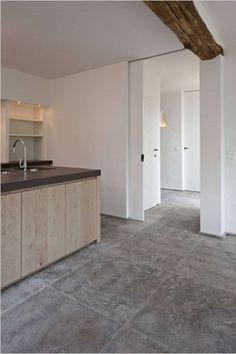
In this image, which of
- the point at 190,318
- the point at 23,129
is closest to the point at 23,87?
the point at 23,129

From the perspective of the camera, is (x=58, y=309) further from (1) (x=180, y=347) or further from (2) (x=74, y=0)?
(2) (x=74, y=0)

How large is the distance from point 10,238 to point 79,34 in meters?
2.59

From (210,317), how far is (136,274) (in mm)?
783

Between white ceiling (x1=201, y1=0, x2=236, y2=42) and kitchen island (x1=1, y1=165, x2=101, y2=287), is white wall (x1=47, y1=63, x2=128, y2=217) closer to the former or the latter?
kitchen island (x1=1, y1=165, x2=101, y2=287)

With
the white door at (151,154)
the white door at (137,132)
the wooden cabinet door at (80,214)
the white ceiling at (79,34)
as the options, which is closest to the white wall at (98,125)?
the white door at (137,132)

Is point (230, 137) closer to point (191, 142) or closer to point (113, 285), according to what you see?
point (113, 285)

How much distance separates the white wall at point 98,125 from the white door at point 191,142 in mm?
3215

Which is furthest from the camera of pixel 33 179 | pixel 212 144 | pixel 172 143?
pixel 172 143

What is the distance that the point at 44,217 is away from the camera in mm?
2398

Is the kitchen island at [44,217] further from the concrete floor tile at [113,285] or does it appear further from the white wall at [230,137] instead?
the white wall at [230,137]

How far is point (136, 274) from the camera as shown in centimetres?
235

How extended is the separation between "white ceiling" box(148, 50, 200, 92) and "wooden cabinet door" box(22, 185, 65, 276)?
2.87m

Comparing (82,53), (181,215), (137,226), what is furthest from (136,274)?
(82,53)

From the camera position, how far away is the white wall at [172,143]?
6773 millimetres
